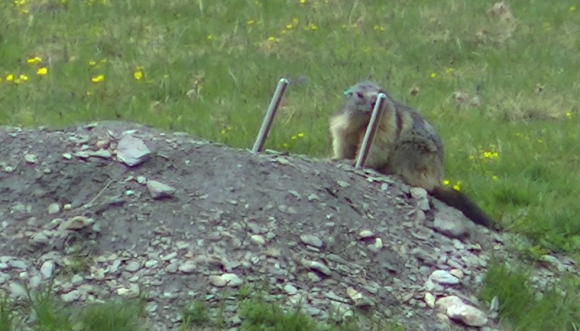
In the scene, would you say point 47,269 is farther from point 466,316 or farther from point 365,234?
point 466,316

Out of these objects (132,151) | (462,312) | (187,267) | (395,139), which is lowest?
(395,139)

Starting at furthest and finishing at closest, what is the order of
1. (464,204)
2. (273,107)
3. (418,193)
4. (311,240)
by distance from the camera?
(464,204), (418,193), (273,107), (311,240)

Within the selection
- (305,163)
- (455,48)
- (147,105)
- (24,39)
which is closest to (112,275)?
(305,163)

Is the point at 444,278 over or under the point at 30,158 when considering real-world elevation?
under

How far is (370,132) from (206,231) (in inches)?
66.7

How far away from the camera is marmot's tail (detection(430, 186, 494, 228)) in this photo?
22.3 ft

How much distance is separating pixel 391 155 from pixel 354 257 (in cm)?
182

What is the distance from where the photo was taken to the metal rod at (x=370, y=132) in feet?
21.9

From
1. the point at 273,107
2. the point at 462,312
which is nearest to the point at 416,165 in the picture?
the point at 273,107

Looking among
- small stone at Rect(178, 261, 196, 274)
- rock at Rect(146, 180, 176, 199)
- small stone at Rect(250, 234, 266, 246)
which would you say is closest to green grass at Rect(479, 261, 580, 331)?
small stone at Rect(250, 234, 266, 246)

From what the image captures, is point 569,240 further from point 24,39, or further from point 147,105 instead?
point 24,39

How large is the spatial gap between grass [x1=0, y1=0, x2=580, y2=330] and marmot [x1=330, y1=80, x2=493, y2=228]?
557 mm

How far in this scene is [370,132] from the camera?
670cm

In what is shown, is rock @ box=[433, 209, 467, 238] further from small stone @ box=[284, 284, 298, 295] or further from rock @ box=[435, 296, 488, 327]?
small stone @ box=[284, 284, 298, 295]
